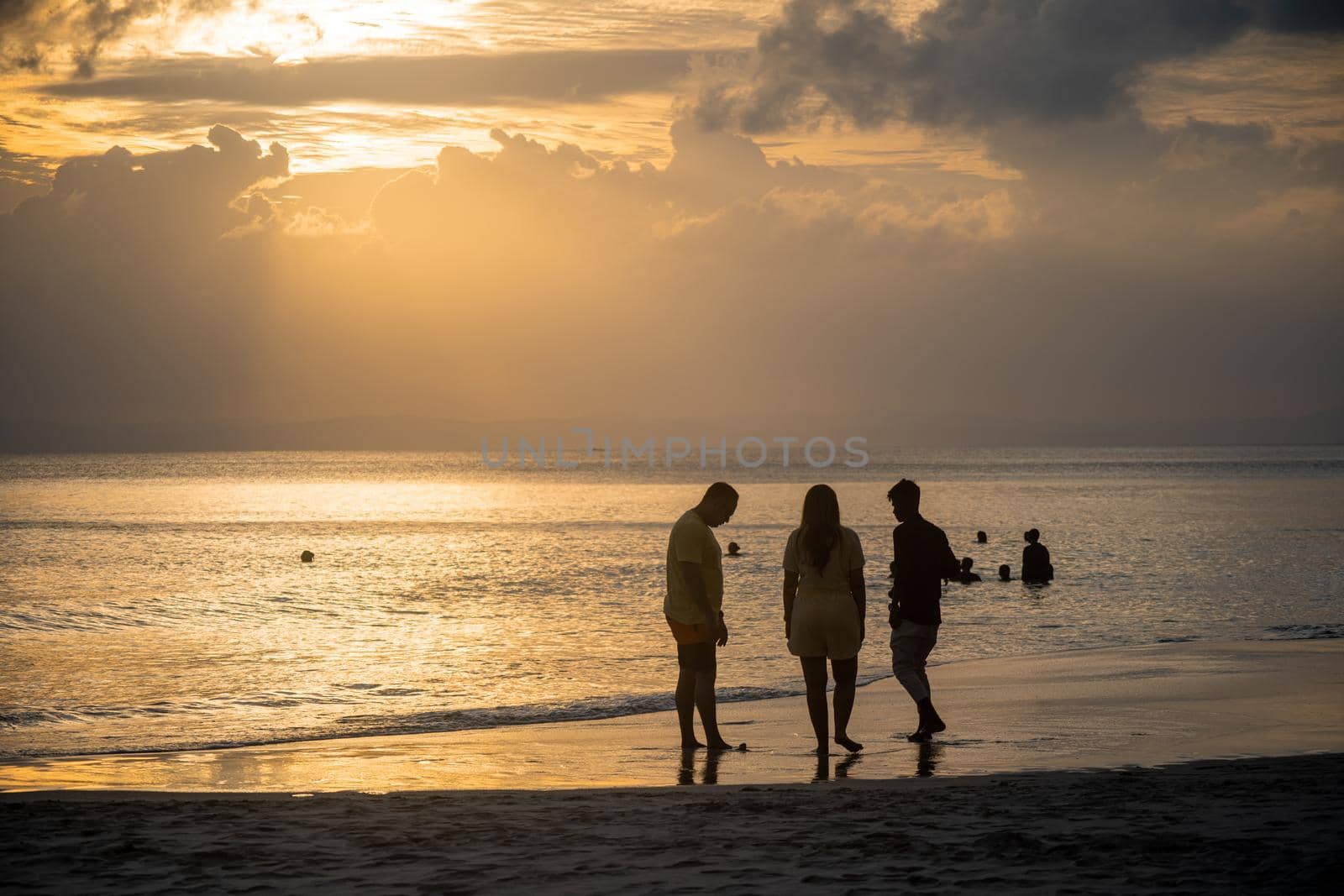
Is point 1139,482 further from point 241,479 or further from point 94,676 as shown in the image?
point 94,676

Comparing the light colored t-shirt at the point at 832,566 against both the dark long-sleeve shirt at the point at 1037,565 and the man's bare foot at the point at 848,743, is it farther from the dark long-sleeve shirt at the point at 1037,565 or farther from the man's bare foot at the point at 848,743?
the dark long-sleeve shirt at the point at 1037,565

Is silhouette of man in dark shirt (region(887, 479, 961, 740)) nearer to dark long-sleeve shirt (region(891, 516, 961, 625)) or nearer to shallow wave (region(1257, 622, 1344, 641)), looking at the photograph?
dark long-sleeve shirt (region(891, 516, 961, 625))

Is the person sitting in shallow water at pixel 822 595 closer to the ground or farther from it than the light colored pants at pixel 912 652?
farther from it

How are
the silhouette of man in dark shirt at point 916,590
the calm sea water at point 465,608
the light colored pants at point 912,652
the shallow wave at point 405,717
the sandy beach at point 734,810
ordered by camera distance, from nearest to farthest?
the sandy beach at point 734,810 → the silhouette of man in dark shirt at point 916,590 → the light colored pants at point 912,652 → the shallow wave at point 405,717 → the calm sea water at point 465,608

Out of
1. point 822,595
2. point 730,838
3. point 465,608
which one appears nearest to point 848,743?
point 822,595

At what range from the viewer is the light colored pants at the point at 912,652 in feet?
32.2

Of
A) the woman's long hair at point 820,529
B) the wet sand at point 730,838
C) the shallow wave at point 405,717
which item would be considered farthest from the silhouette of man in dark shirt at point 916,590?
the shallow wave at point 405,717

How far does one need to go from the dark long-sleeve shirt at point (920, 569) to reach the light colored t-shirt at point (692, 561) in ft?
4.71

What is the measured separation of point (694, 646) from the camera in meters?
9.47

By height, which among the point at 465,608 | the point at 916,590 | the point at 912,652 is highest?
the point at 916,590

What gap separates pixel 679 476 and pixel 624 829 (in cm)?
13703

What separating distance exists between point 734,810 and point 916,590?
3.25 metres

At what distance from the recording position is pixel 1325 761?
800 cm

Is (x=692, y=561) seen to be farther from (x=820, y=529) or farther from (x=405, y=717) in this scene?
(x=405, y=717)
